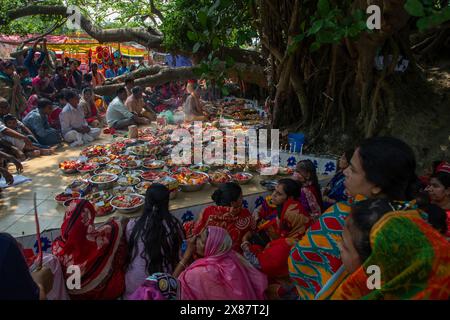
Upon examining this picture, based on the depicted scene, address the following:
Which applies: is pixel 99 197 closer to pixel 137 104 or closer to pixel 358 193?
pixel 358 193

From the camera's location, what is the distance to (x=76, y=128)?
6.68 m

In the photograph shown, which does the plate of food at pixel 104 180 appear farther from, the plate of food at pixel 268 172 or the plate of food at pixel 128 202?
the plate of food at pixel 268 172

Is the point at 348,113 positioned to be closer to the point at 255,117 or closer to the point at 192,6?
the point at 255,117

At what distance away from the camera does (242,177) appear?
4.54 metres

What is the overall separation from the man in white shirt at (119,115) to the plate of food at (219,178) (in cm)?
392

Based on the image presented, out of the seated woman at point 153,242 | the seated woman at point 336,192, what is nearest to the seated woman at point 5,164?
the seated woman at point 153,242

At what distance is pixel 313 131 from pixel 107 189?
3.38 m

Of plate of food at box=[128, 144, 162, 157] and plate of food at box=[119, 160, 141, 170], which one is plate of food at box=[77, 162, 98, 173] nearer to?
plate of food at box=[119, 160, 141, 170]

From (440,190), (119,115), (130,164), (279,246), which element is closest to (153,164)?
(130,164)

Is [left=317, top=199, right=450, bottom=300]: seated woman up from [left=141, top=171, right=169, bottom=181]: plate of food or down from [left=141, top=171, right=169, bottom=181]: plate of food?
up

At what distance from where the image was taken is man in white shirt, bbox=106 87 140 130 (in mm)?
7691

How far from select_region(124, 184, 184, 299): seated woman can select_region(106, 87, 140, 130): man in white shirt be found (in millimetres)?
5410

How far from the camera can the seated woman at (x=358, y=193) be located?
1.59 meters

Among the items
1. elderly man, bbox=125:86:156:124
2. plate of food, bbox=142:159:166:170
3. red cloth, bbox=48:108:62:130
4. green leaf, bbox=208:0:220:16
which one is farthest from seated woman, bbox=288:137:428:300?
elderly man, bbox=125:86:156:124
